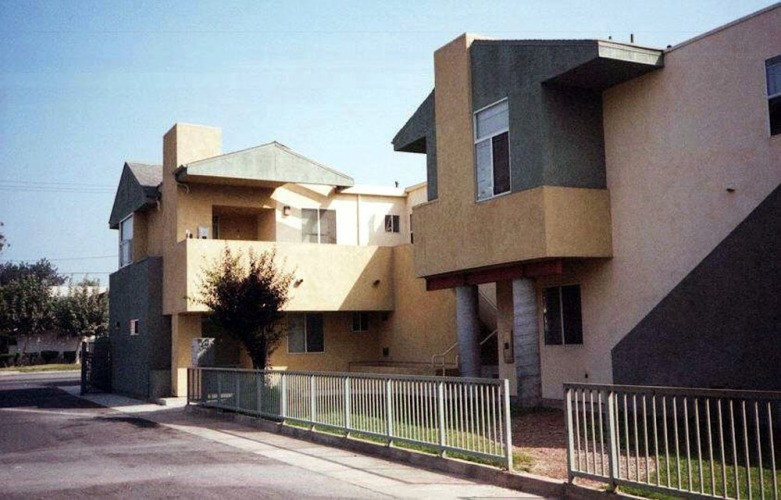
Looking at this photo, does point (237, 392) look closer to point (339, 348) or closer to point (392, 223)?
point (339, 348)

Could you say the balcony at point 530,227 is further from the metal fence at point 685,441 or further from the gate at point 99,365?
the gate at point 99,365

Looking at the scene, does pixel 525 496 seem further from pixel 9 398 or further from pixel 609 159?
pixel 9 398

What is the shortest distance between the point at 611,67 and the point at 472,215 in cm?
448

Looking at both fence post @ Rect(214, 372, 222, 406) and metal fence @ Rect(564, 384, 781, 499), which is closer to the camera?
metal fence @ Rect(564, 384, 781, 499)

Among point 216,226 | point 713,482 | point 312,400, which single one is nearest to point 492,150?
point 312,400

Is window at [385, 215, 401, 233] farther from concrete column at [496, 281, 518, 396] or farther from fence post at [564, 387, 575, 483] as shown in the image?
fence post at [564, 387, 575, 483]

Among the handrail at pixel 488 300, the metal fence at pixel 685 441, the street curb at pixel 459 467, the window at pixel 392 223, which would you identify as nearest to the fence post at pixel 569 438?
the metal fence at pixel 685 441

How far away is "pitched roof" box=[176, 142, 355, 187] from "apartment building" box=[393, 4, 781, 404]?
7.71 meters

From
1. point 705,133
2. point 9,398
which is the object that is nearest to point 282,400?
point 705,133

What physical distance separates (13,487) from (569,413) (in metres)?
7.00

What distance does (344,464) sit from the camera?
38.8 feet

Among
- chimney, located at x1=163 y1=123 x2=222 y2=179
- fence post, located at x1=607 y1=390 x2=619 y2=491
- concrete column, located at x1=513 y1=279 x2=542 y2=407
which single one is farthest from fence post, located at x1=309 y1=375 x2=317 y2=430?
chimney, located at x1=163 y1=123 x2=222 y2=179

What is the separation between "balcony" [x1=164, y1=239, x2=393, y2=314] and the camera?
24.6 m

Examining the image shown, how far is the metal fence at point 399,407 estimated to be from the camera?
10539mm
